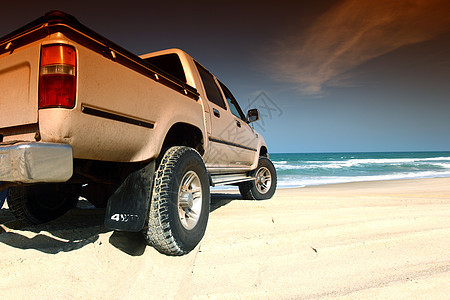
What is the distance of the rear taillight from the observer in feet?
4.37

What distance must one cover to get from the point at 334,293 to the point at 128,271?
1304mm

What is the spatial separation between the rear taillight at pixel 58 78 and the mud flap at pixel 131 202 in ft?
2.21

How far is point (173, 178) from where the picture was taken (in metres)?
1.90

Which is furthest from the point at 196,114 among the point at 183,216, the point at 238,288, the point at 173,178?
the point at 238,288

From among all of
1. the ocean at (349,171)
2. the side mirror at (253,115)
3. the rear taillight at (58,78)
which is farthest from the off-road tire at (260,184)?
the ocean at (349,171)

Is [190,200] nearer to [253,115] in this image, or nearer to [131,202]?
[131,202]

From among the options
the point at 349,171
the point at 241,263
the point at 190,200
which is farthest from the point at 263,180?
the point at 349,171

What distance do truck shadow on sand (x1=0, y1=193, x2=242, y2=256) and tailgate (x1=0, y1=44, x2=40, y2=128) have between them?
1011mm

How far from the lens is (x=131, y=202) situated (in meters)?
1.71

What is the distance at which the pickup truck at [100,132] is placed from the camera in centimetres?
132

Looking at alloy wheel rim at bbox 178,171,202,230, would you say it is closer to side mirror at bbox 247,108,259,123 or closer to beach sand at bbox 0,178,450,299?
beach sand at bbox 0,178,450,299

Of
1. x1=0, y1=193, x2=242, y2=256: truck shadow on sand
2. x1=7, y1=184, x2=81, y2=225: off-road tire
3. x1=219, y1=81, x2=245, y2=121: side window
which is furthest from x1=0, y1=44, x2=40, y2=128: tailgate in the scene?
x1=219, y1=81, x2=245, y2=121: side window

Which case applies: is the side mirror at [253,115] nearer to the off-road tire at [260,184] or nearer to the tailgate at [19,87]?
the off-road tire at [260,184]

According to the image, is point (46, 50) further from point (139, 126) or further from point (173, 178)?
point (173, 178)
